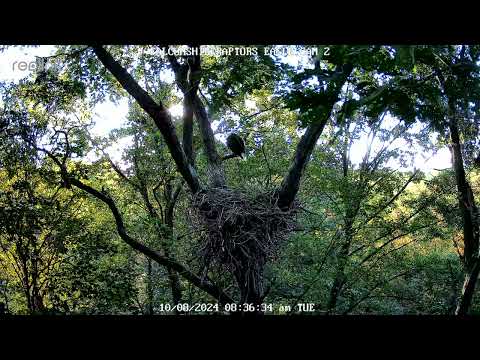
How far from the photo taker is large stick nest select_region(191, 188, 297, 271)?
308cm

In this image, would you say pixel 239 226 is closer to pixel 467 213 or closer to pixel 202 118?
pixel 202 118

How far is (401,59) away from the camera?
816 mm

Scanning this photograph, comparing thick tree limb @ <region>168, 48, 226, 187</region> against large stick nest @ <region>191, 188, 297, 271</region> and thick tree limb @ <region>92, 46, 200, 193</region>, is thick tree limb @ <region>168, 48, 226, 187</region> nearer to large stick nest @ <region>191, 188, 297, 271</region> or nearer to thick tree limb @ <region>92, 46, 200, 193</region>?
large stick nest @ <region>191, 188, 297, 271</region>

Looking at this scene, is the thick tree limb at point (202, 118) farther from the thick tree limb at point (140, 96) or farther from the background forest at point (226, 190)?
the thick tree limb at point (140, 96)

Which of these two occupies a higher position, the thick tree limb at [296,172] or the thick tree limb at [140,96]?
the thick tree limb at [140,96]

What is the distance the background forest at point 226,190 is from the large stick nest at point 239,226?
0.04 ft

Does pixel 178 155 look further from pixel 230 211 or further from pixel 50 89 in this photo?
pixel 50 89

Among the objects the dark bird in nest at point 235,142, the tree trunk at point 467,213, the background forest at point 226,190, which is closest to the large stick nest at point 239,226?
the background forest at point 226,190

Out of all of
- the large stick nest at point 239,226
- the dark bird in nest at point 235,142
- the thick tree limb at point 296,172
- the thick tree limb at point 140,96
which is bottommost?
the large stick nest at point 239,226

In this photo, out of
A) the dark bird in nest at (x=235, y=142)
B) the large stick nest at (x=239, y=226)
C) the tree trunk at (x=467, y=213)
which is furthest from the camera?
the tree trunk at (x=467, y=213)

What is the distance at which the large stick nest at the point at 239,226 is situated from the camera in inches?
121
